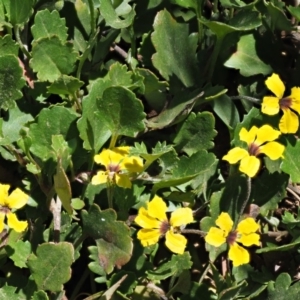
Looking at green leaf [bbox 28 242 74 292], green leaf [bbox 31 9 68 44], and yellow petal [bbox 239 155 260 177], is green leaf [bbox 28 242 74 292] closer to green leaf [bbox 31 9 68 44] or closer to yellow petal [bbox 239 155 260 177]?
yellow petal [bbox 239 155 260 177]

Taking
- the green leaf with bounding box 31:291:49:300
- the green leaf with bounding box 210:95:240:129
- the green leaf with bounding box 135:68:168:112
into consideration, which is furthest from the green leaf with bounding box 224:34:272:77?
the green leaf with bounding box 31:291:49:300

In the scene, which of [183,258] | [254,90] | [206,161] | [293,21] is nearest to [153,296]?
[183,258]

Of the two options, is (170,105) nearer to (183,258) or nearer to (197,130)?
(197,130)

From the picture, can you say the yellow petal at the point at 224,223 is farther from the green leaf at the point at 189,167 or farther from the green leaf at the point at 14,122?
the green leaf at the point at 14,122

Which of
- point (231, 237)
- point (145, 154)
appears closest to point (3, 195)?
point (145, 154)

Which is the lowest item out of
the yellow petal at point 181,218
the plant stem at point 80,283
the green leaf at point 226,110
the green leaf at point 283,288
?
the plant stem at point 80,283

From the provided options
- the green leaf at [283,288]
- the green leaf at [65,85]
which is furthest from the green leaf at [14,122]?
Answer: the green leaf at [283,288]
